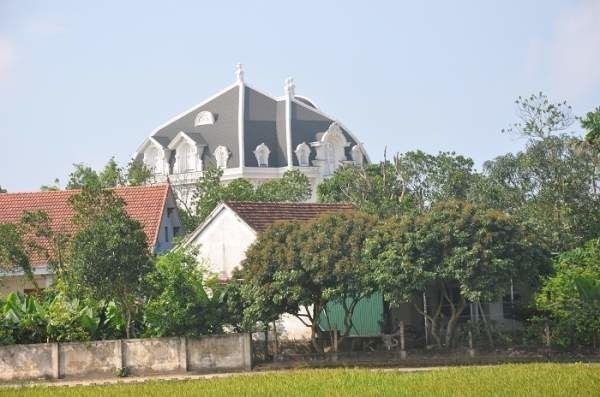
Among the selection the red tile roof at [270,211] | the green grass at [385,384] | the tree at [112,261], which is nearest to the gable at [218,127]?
the red tile roof at [270,211]

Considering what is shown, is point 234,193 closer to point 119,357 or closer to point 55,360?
point 119,357

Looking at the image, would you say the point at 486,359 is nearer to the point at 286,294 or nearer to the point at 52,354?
the point at 286,294

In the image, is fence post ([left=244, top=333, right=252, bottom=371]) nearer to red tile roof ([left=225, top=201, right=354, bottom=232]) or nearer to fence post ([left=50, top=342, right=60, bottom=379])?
fence post ([left=50, top=342, right=60, bottom=379])

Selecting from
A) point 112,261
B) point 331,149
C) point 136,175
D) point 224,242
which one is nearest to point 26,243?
point 224,242

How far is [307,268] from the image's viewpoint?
30.3 m

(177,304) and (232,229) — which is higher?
(232,229)

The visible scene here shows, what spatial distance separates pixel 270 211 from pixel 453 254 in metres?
8.03

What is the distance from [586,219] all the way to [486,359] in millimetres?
13176

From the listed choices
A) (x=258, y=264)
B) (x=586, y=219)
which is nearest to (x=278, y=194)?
(x=586, y=219)

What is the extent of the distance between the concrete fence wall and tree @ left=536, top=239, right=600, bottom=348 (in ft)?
25.7

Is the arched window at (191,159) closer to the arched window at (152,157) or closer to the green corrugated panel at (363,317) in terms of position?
the arched window at (152,157)

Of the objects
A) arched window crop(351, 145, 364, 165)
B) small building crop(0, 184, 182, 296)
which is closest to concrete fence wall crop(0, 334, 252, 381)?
small building crop(0, 184, 182, 296)

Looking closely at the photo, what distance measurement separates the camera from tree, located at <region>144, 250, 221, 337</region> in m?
30.2

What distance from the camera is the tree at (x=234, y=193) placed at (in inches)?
2035
